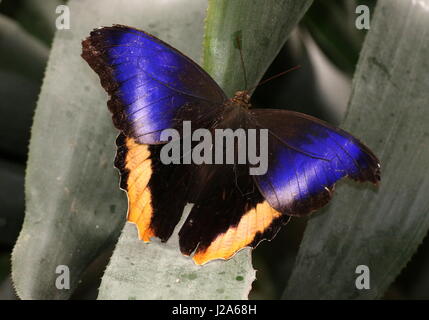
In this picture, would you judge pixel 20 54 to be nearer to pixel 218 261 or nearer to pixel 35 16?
pixel 35 16

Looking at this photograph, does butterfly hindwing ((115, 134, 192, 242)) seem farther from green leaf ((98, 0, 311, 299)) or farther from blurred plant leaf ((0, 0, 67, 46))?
blurred plant leaf ((0, 0, 67, 46))

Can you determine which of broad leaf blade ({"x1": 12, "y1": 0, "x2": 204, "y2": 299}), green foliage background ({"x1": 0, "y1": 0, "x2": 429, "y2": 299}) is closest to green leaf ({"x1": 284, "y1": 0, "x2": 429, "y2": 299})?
green foliage background ({"x1": 0, "y1": 0, "x2": 429, "y2": 299})

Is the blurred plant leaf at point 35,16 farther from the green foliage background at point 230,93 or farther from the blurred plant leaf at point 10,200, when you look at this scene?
the green foliage background at point 230,93

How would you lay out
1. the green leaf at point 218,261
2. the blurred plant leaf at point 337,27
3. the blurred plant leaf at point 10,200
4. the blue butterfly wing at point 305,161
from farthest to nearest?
the blurred plant leaf at point 10,200 → the blurred plant leaf at point 337,27 → the blue butterfly wing at point 305,161 → the green leaf at point 218,261

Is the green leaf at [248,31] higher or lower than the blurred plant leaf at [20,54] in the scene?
higher

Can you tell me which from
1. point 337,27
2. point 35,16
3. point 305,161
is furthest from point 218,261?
point 35,16

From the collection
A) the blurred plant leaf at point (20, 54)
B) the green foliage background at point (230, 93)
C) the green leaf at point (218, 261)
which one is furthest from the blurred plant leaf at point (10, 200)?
the green leaf at point (218, 261)
